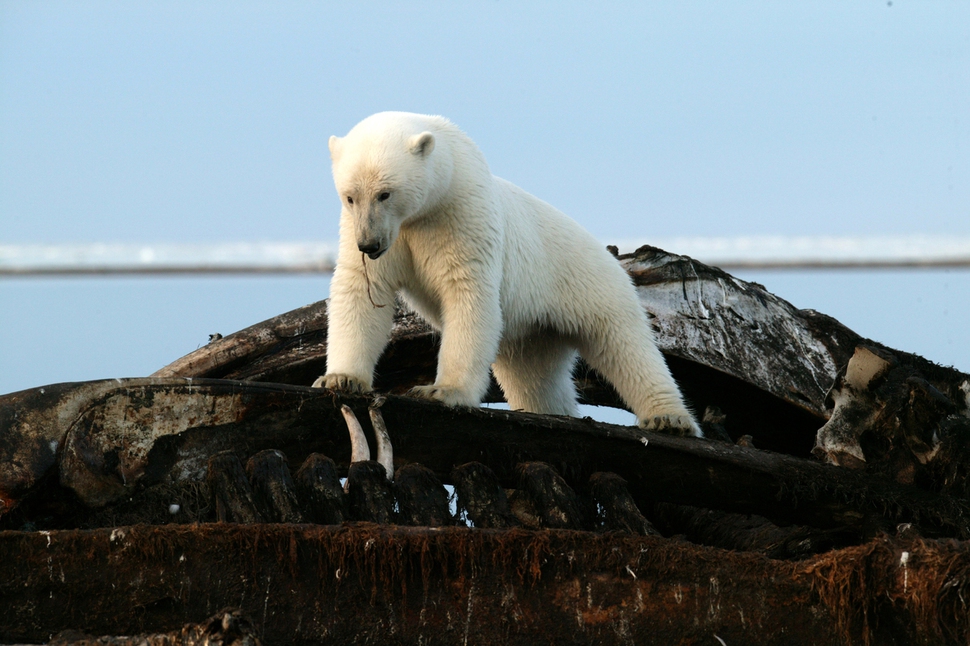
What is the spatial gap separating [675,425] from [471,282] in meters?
1.55

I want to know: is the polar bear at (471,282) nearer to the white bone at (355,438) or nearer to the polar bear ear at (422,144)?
the polar bear ear at (422,144)

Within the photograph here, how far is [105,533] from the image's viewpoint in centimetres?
331

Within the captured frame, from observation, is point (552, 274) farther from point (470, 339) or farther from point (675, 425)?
point (675, 425)

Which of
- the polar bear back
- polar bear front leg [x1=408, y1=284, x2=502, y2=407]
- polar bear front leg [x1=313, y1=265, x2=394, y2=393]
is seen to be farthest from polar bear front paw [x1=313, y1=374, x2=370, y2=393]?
the polar bear back

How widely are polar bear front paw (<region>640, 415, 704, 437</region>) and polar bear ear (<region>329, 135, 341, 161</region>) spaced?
2448mm

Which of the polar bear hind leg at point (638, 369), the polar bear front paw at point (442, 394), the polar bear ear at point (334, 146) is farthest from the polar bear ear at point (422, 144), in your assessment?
the polar bear hind leg at point (638, 369)

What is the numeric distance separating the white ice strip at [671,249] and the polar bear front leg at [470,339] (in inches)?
259

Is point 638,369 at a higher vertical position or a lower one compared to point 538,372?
higher

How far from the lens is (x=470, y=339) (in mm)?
5859

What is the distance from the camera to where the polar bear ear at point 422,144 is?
5.63 metres

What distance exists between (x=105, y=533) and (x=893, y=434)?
3.82 m

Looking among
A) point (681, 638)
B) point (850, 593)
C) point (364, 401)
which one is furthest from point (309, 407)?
point (850, 593)

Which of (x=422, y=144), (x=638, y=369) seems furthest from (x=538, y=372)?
(x=422, y=144)

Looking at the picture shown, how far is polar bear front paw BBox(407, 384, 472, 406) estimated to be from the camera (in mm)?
5496
